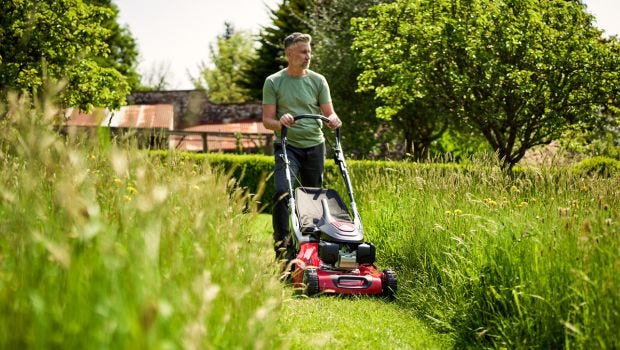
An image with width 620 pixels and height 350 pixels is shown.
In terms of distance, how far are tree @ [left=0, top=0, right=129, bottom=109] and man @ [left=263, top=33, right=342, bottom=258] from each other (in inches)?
258

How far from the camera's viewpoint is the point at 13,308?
5.74 ft

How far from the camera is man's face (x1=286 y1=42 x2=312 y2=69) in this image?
5.49m

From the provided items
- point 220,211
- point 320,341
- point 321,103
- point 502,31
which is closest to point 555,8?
point 502,31

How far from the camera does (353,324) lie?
4.14 m

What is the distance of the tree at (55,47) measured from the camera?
11.9m

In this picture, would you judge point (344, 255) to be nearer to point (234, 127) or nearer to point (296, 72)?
point (296, 72)

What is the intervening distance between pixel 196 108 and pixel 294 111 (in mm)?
29164

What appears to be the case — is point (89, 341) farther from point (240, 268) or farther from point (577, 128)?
point (577, 128)

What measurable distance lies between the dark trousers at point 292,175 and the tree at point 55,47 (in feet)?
21.6

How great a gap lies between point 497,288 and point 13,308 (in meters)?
2.84

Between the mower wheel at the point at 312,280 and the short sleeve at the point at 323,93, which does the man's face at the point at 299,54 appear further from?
the mower wheel at the point at 312,280

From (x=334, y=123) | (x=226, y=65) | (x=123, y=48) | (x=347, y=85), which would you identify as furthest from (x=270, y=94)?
(x=226, y=65)

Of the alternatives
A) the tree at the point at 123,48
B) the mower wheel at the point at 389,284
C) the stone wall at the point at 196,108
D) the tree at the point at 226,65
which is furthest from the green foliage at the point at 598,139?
the tree at the point at 226,65

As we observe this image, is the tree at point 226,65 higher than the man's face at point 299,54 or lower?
higher
